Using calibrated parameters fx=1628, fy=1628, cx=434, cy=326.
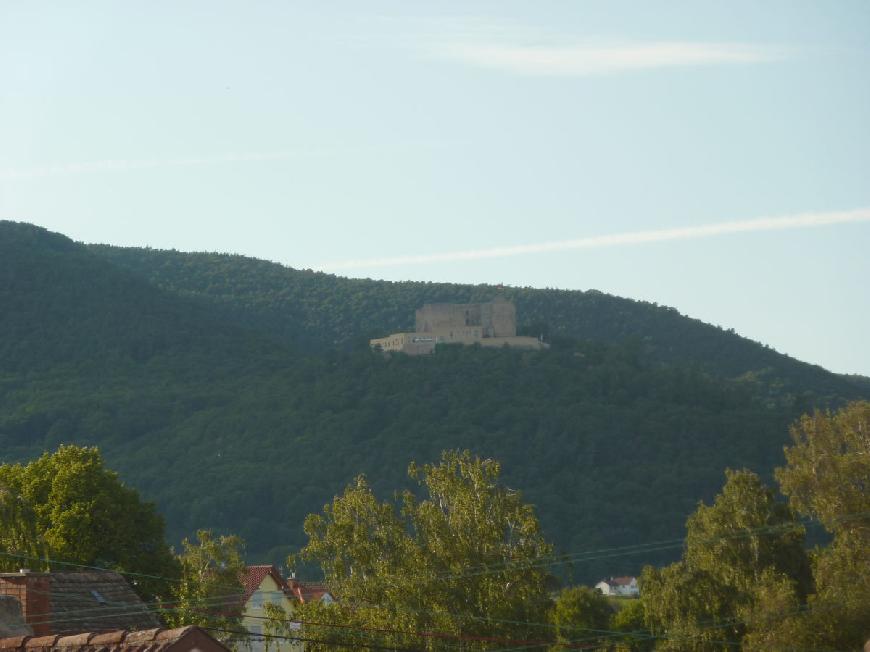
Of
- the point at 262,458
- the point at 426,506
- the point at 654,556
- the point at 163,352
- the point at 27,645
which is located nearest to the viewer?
the point at 27,645

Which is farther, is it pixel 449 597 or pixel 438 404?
pixel 438 404

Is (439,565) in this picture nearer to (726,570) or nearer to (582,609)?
(726,570)

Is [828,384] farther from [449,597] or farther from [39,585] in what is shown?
[39,585]

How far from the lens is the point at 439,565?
163ft

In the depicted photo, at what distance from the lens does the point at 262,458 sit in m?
147

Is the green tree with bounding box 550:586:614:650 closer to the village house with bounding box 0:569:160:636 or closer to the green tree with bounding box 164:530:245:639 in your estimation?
the green tree with bounding box 164:530:245:639

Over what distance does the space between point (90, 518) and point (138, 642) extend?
1228 inches

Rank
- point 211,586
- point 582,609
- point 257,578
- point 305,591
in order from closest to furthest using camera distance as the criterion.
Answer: point 211,586
point 257,578
point 305,591
point 582,609

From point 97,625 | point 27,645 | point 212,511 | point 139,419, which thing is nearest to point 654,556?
point 212,511

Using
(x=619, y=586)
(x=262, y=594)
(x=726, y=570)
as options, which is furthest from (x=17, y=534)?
(x=619, y=586)

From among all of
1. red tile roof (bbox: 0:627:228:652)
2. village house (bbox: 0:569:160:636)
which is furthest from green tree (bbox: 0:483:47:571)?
red tile roof (bbox: 0:627:228:652)

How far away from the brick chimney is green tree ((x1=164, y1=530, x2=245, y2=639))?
59.0 feet

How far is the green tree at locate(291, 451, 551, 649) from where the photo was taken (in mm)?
45438

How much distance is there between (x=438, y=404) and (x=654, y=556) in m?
47.4
